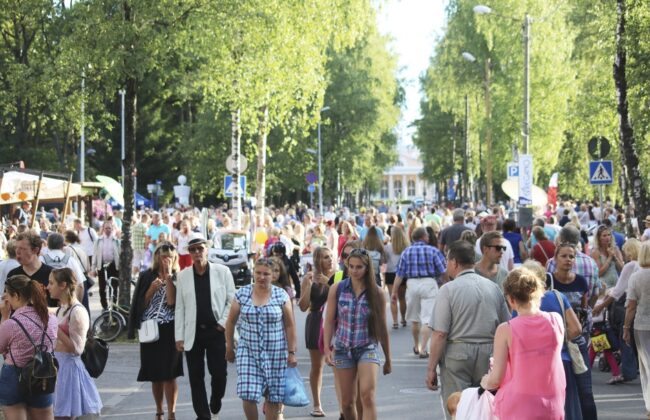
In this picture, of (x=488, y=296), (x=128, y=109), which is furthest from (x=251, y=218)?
(x=488, y=296)

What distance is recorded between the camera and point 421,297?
16.5 m

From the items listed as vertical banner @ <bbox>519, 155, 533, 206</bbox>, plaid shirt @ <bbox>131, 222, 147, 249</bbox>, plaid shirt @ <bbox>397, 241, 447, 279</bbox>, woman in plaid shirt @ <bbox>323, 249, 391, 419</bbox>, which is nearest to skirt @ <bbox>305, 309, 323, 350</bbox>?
woman in plaid shirt @ <bbox>323, 249, 391, 419</bbox>

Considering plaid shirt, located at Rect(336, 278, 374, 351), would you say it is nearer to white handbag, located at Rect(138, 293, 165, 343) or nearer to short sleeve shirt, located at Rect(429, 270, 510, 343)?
short sleeve shirt, located at Rect(429, 270, 510, 343)

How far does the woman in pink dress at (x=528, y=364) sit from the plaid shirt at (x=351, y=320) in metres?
2.53

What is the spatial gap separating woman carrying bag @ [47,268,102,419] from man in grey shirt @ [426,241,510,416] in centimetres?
270

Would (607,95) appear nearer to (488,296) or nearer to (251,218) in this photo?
(251,218)

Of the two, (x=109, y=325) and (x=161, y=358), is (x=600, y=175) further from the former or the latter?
(x=161, y=358)

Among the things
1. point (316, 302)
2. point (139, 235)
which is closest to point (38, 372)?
point (316, 302)

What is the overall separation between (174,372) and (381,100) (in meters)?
56.9

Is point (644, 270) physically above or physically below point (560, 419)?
above

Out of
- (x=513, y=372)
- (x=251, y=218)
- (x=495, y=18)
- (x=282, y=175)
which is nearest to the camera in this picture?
(x=513, y=372)

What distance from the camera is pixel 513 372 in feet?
24.0

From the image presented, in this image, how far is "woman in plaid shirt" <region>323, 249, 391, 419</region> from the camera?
9.84 metres

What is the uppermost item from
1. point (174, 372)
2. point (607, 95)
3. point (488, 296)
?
point (607, 95)
